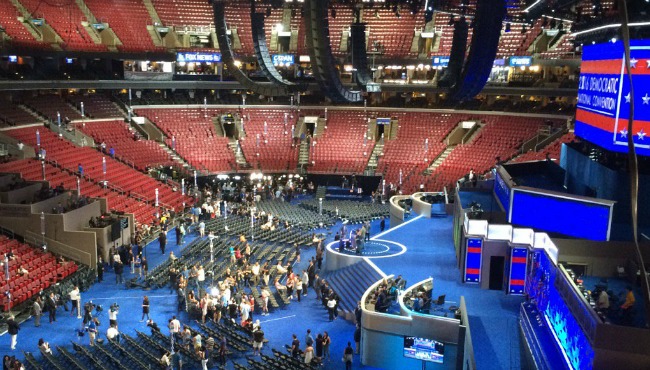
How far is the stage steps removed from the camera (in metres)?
22.2

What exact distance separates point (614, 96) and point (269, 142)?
30690 mm

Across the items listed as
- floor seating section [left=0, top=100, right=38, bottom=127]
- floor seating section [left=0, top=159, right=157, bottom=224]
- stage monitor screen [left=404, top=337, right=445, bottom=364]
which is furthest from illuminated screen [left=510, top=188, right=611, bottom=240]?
floor seating section [left=0, top=100, right=38, bottom=127]

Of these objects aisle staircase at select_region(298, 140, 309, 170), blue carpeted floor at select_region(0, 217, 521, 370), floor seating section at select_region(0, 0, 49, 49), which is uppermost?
floor seating section at select_region(0, 0, 49, 49)

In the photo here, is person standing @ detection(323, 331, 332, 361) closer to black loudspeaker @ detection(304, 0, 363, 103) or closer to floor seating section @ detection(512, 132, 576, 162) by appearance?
black loudspeaker @ detection(304, 0, 363, 103)

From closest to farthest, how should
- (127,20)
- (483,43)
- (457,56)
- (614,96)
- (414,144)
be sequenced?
(483,43) < (457,56) < (614,96) < (414,144) < (127,20)

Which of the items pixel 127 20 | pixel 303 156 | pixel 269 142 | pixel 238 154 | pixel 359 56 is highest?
pixel 127 20

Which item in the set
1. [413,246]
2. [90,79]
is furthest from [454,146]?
[90,79]

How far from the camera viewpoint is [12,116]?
36.2 metres

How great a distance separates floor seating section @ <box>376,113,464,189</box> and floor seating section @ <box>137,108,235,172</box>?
11.3m

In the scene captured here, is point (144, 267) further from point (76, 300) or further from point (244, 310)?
point (244, 310)

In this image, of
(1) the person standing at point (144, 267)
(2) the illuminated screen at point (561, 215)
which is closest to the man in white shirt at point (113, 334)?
(1) the person standing at point (144, 267)

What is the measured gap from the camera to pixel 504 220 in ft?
69.3

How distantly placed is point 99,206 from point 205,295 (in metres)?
9.72

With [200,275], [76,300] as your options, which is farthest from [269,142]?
[76,300]
